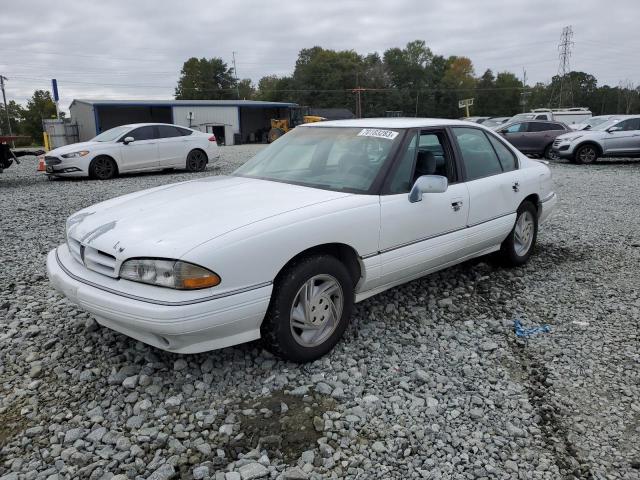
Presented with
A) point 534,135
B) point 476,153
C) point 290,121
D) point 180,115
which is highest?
point 180,115

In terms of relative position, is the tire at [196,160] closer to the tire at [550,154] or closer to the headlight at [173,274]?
the tire at [550,154]

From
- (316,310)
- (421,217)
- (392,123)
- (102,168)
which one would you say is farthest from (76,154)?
(316,310)

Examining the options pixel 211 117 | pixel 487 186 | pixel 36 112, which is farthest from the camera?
pixel 36 112

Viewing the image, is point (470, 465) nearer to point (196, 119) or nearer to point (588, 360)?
point (588, 360)

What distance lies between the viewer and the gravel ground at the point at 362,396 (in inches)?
92.9

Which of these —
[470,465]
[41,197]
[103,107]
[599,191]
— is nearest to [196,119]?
[103,107]

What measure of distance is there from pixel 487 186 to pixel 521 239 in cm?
103

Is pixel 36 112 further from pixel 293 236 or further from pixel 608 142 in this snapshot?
pixel 293 236

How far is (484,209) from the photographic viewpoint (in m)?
4.31

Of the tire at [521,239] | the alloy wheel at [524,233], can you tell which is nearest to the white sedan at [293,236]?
the tire at [521,239]

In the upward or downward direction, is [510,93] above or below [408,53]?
below

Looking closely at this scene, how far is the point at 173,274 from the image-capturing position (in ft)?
8.60

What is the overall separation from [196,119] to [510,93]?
63383 millimetres

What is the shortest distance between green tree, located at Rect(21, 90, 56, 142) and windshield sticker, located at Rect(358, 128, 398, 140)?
79.3 meters
